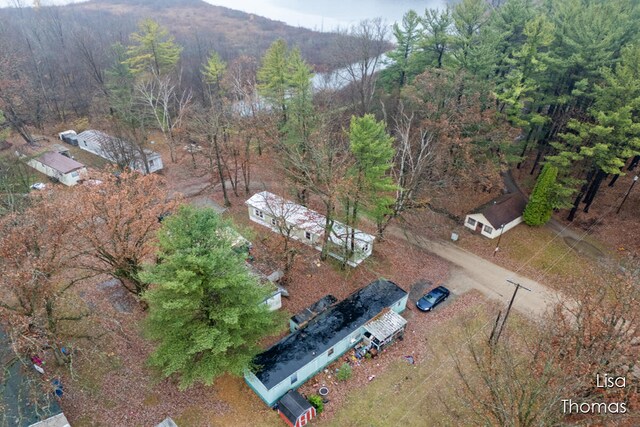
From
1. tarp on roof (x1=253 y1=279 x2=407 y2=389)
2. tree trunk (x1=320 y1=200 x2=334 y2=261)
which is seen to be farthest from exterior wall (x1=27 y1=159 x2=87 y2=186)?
tarp on roof (x1=253 y1=279 x2=407 y2=389)

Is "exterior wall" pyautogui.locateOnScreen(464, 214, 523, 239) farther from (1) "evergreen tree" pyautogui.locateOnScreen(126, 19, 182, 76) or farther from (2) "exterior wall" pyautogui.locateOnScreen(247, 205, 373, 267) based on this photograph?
(1) "evergreen tree" pyautogui.locateOnScreen(126, 19, 182, 76)

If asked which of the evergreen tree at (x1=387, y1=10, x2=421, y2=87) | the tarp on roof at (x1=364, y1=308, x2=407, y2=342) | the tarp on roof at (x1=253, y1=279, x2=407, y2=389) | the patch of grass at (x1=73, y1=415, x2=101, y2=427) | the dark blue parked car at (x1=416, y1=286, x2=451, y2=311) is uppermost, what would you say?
the evergreen tree at (x1=387, y1=10, x2=421, y2=87)

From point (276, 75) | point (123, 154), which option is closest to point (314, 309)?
point (123, 154)

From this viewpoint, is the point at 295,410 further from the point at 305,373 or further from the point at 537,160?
the point at 537,160

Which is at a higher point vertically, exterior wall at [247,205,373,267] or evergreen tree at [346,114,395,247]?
evergreen tree at [346,114,395,247]

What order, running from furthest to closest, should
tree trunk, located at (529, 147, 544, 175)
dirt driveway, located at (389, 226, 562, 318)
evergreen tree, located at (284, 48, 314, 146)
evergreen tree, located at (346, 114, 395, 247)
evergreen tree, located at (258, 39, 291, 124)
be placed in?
tree trunk, located at (529, 147, 544, 175) → evergreen tree, located at (258, 39, 291, 124) → evergreen tree, located at (284, 48, 314, 146) → dirt driveway, located at (389, 226, 562, 318) → evergreen tree, located at (346, 114, 395, 247)
